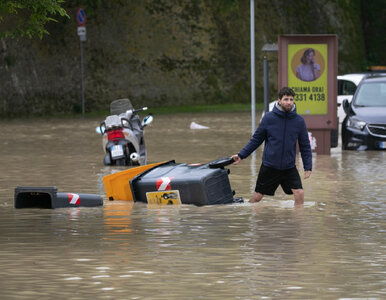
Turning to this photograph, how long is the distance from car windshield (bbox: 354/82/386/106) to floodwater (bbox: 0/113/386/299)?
612 cm

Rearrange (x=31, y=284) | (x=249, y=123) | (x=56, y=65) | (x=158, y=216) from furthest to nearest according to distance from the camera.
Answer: (x=56, y=65)
(x=249, y=123)
(x=158, y=216)
(x=31, y=284)

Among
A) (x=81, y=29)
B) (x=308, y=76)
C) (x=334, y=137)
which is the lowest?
(x=334, y=137)

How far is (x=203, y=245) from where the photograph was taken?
407 inches

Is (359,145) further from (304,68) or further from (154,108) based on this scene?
(154,108)

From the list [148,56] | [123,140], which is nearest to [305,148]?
[123,140]

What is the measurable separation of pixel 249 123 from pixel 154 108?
11472mm

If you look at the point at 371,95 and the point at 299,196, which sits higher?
the point at 371,95

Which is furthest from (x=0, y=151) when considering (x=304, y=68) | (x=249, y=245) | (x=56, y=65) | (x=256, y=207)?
(x=56, y=65)

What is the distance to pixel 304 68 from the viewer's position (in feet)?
74.7

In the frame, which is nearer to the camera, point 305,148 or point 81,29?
point 305,148

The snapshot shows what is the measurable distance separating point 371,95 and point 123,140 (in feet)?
21.6

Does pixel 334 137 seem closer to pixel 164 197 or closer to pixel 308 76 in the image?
pixel 308 76

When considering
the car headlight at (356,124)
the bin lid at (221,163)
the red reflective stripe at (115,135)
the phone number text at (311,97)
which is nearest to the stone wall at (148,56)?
the phone number text at (311,97)

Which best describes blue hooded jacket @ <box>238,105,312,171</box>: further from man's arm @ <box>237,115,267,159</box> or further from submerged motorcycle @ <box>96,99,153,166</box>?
submerged motorcycle @ <box>96,99,153,166</box>
